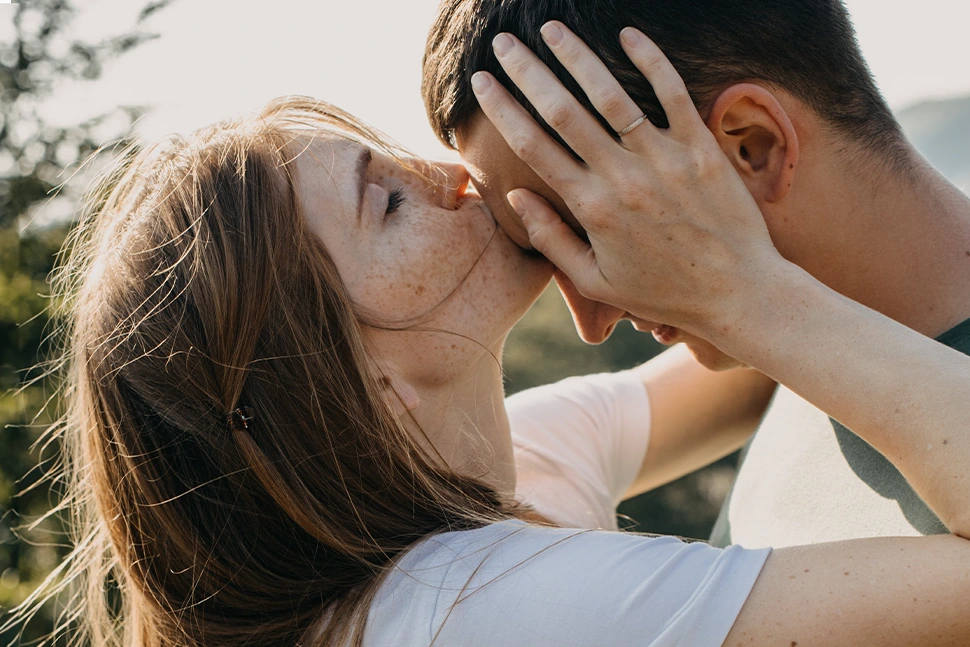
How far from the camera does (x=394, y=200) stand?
2.16 metres

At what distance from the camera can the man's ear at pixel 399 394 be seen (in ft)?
6.63

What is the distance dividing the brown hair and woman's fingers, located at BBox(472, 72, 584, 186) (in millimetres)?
516

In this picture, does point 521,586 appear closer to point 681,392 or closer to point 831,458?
point 831,458

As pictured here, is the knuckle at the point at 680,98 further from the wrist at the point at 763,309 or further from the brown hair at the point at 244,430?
the brown hair at the point at 244,430

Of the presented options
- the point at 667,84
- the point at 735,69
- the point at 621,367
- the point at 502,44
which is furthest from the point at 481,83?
the point at 621,367

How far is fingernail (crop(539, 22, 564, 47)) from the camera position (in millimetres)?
1895

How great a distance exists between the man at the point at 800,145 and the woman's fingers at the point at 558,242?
32 mm

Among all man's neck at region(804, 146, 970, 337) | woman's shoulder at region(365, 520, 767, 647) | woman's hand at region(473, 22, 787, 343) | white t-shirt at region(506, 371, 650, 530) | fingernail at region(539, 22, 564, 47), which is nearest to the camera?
woman's shoulder at region(365, 520, 767, 647)

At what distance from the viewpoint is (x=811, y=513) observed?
7.44 feet

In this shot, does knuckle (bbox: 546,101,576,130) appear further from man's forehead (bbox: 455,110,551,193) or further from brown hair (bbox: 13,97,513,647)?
brown hair (bbox: 13,97,513,647)

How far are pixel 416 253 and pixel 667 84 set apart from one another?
→ 2.33 feet

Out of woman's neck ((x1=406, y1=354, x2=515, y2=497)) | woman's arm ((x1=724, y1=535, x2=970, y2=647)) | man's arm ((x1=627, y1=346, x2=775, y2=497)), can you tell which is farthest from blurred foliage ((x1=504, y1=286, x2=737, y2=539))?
woman's arm ((x1=724, y1=535, x2=970, y2=647))

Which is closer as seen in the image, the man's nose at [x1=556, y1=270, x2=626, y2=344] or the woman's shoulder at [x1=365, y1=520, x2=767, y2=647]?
the woman's shoulder at [x1=365, y1=520, x2=767, y2=647]

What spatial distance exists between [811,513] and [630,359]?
11.2 metres
